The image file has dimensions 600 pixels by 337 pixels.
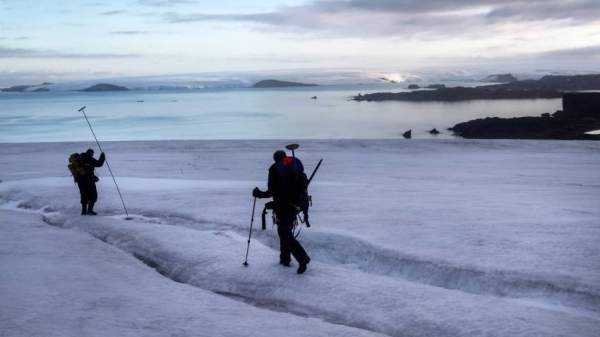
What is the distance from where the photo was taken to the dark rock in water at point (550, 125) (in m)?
52.8

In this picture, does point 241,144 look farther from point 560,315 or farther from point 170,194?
point 560,315

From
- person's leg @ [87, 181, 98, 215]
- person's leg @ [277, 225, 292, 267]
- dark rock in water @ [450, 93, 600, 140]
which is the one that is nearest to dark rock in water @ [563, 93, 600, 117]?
dark rock in water @ [450, 93, 600, 140]

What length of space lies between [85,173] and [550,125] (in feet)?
175

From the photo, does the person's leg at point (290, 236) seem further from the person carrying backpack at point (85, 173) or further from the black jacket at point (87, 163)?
the black jacket at point (87, 163)

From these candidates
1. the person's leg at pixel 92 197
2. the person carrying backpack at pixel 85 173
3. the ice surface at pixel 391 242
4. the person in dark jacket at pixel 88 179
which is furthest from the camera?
the person's leg at pixel 92 197

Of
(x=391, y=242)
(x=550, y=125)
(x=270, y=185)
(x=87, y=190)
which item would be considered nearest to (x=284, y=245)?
(x=270, y=185)

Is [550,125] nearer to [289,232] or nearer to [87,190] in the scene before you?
[87,190]

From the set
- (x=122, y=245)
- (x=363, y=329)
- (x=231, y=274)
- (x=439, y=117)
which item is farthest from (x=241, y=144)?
(x=439, y=117)

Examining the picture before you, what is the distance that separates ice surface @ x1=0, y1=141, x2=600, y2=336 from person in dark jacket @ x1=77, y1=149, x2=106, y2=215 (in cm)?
55

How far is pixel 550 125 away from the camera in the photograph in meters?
57.1

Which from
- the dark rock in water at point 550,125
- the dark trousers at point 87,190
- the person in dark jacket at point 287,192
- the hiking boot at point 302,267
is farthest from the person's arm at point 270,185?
the dark rock in water at point 550,125

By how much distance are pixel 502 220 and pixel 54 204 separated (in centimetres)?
1253

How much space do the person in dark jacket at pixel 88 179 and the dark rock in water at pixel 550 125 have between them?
42330 mm

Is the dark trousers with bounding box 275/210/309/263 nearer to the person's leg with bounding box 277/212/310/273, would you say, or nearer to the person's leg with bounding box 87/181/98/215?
the person's leg with bounding box 277/212/310/273
